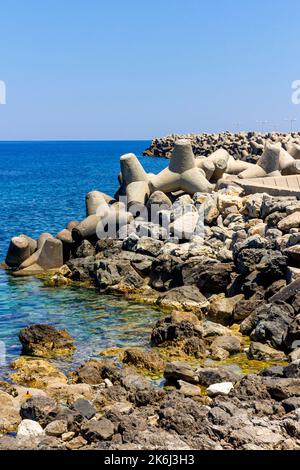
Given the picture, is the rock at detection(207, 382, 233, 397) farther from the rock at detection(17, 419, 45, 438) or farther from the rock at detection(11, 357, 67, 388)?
the rock at detection(17, 419, 45, 438)

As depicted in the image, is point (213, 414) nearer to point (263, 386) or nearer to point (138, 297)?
point (263, 386)

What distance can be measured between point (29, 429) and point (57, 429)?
0.35 m

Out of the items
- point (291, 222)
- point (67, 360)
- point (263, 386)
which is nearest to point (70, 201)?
point (291, 222)

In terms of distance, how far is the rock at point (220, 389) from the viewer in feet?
26.8

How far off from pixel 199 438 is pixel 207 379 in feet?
6.60

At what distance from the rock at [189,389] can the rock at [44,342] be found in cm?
273

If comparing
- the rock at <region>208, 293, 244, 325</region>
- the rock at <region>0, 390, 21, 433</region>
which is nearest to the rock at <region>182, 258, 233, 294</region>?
the rock at <region>208, 293, 244, 325</region>

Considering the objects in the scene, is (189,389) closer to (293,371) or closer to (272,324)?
(293,371)

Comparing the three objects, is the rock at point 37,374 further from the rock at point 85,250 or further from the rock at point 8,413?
the rock at point 85,250

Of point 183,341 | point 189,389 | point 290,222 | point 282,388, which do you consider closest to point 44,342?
point 183,341

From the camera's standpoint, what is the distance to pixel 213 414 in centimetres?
722

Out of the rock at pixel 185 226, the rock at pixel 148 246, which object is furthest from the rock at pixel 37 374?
the rock at pixel 185 226

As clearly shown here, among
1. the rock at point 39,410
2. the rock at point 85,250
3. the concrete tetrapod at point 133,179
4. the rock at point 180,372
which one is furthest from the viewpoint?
the concrete tetrapod at point 133,179

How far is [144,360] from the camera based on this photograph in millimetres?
9727
